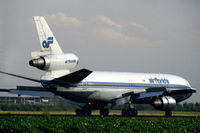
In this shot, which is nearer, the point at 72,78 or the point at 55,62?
the point at 55,62

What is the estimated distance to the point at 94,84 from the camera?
49.5m

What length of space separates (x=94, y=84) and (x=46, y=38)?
324 inches

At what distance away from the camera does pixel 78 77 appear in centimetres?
4553

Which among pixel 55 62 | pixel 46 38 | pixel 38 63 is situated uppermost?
pixel 46 38

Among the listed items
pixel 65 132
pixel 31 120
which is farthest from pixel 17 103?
pixel 65 132

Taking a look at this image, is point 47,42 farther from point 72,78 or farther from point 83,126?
point 83,126

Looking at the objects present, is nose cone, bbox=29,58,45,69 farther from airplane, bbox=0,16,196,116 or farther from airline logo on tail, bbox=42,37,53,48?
airline logo on tail, bbox=42,37,53,48

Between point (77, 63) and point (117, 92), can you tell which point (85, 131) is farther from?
point (117, 92)

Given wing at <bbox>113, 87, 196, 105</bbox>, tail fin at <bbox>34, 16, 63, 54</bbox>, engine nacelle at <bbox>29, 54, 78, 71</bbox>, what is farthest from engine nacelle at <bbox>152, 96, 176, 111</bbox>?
tail fin at <bbox>34, 16, 63, 54</bbox>

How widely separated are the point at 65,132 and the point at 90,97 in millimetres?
20780

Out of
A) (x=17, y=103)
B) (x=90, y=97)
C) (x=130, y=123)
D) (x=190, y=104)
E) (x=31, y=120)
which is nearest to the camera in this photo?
(x=31, y=120)

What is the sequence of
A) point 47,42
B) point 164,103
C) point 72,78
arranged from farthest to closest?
point 164,103
point 72,78
point 47,42

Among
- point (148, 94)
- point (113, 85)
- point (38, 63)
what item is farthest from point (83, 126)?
point (113, 85)

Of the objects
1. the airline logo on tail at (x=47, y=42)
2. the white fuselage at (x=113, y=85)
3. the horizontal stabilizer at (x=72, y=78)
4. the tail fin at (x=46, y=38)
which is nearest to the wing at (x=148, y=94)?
the white fuselage at (x=113, y=85)
